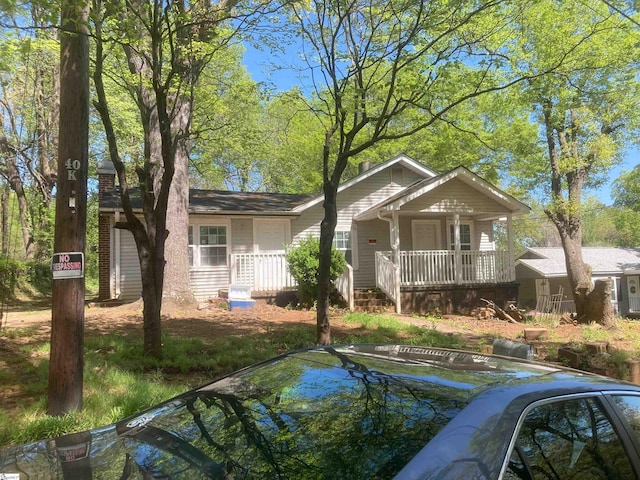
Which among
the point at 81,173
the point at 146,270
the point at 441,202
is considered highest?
the point at 441,202

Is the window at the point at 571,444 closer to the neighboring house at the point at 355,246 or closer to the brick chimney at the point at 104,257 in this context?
the neighboring house at the point at 355,246

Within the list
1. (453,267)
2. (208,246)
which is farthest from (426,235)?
(208,246)

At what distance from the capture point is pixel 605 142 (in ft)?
56.7

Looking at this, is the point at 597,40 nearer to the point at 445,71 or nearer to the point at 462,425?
the point at 445,71

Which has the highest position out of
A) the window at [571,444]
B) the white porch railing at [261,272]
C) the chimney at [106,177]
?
the chimney at [106,177]

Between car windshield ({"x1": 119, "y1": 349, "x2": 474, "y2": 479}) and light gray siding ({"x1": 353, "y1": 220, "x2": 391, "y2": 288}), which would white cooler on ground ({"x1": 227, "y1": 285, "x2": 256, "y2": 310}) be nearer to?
light gray siding ({"x1": 353, "y1": 220, "x2": 391, "y2": 288})

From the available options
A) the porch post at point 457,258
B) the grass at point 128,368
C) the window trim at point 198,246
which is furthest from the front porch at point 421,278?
Result: the grass at point 128,368

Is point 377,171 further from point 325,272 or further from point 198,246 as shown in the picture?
point 325,272

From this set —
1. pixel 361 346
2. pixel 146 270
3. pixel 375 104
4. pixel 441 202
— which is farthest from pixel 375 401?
pixel 441 202

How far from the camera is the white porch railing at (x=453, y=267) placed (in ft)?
52.0

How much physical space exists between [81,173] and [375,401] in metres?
3.85

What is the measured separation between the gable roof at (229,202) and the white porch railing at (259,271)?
1510 millimetres

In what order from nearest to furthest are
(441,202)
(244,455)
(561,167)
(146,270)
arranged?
(244,455)
(146,270)
(441,202)
(561,167)

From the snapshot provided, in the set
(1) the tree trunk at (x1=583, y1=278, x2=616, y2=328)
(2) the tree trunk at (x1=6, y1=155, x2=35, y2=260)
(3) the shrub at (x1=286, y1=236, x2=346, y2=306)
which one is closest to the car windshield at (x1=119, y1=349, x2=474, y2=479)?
(3) the shrub at (x1=286, y1=236, x2=346, y2=306)
